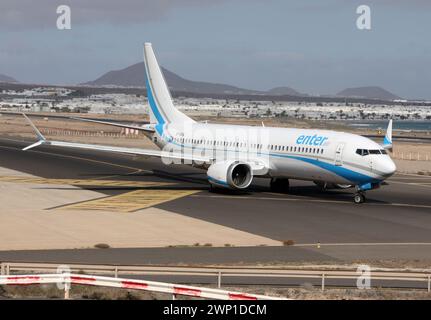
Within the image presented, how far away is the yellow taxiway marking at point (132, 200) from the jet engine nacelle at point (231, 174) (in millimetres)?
2663

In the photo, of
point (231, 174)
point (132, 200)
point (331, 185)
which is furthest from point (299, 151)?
point (132, 200)

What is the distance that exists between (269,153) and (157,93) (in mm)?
16649

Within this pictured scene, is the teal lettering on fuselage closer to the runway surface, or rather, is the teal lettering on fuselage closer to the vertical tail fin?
the runway surface

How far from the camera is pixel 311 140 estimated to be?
190 feet

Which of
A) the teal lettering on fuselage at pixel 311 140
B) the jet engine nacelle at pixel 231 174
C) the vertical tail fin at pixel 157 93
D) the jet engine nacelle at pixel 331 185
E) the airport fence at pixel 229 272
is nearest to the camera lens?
the airport fence at pixel 229 272

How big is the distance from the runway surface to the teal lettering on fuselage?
4.01 metres

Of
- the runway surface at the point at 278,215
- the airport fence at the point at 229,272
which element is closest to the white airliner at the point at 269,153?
the runway surface at the point at 278,215

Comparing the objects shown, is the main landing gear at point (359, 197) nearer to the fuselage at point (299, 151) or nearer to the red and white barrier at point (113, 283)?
the fuselage at point (299, 151)

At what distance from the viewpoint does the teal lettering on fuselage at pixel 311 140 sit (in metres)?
57.3

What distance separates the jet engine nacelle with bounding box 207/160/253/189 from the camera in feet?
197

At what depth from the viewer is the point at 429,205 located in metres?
57.2

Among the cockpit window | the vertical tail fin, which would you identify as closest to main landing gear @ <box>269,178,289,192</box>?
the cockpit window

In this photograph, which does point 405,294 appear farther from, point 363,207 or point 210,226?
point 363,207

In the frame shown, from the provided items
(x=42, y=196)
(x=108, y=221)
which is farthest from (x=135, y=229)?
(x=42, y=196)
